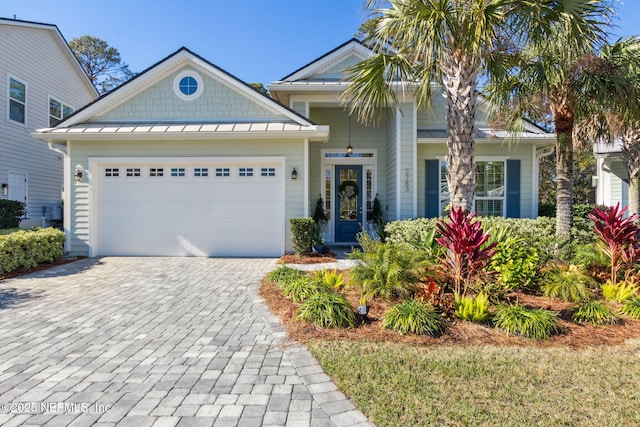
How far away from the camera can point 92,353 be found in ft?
→ 11.1

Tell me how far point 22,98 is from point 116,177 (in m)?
6.46

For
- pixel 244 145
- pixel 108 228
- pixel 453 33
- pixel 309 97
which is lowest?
pixel 108 228

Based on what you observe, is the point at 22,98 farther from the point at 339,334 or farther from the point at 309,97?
the point at 339,334

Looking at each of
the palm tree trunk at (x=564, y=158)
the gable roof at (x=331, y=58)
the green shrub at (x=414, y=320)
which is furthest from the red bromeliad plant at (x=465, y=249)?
the gable roof at (x=331, y=58)

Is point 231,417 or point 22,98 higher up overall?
point 22,98

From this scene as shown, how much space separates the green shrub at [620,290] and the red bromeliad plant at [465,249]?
74.8 inches

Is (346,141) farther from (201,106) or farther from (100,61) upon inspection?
(100,61)

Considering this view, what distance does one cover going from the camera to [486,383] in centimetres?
278

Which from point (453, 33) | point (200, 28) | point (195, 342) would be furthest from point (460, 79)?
point (200, 28)

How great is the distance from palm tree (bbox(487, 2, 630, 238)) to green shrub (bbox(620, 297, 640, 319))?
2500mm

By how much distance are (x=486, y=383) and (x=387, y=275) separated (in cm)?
198

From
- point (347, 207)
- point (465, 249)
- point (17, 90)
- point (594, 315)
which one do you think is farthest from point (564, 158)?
point (17, 90)

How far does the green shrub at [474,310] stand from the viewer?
3990 mm

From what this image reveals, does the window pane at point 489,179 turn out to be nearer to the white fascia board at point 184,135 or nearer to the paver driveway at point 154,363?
the white fascia board at point 184,135
